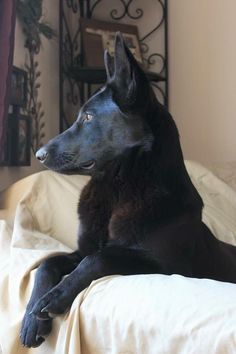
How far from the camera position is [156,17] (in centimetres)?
270

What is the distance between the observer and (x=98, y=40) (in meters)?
2.45

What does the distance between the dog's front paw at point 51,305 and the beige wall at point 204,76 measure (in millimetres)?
1920

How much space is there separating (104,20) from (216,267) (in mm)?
1915

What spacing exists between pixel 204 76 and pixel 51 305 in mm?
2052

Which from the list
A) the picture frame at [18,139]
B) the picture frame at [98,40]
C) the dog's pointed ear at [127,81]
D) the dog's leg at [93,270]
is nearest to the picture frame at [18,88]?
the picture frame at [18,139]

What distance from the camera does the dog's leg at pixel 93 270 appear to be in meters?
0.87

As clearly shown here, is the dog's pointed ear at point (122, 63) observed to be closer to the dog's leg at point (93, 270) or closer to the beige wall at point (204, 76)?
the dog's leg at point (93, 270)

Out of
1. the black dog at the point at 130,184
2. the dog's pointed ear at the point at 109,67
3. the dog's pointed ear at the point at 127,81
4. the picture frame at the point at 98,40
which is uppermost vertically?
the picture frame at the point at 98,40

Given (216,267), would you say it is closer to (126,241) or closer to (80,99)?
(126,241)

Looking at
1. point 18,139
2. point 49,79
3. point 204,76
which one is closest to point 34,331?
point 18,139

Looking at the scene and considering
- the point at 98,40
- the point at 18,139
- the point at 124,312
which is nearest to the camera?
the point at 124,312

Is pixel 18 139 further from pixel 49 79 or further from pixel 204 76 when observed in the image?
pixel 204 76

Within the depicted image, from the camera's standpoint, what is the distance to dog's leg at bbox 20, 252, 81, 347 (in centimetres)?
88

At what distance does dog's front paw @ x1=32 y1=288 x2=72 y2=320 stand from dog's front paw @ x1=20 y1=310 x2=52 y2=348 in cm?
1
